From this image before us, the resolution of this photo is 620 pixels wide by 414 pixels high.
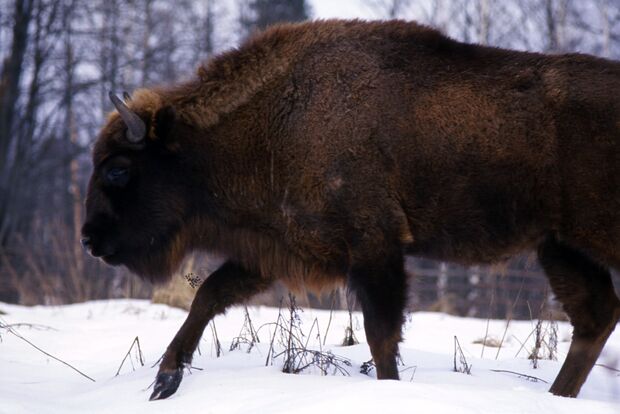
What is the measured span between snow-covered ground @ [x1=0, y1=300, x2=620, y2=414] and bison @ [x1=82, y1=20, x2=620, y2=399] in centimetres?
31

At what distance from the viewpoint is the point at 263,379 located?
4250 mm

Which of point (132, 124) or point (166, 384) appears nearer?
point (166, 384)

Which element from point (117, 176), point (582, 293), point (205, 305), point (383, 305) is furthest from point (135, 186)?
point (582, 293)

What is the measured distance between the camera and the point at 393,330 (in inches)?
177

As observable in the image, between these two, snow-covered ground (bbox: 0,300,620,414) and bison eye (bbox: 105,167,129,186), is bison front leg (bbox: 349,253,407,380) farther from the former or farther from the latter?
bison eye (bbox: 105,167,129,186)

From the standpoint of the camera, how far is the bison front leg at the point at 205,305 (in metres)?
4.62

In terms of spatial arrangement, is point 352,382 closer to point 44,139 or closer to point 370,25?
point 370,25

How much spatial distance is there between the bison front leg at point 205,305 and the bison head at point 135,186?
45cm

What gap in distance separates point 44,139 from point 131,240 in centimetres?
1995

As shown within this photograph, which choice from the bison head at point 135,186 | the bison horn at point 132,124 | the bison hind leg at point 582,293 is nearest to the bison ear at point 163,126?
the bison head at point 135,186

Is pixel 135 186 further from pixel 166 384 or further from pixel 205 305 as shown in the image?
pixel 166 384

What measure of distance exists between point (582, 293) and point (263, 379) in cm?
207

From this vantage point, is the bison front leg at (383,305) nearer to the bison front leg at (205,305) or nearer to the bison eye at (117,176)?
the bison front leg at (205,305)

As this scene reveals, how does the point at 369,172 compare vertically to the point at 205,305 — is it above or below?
above
